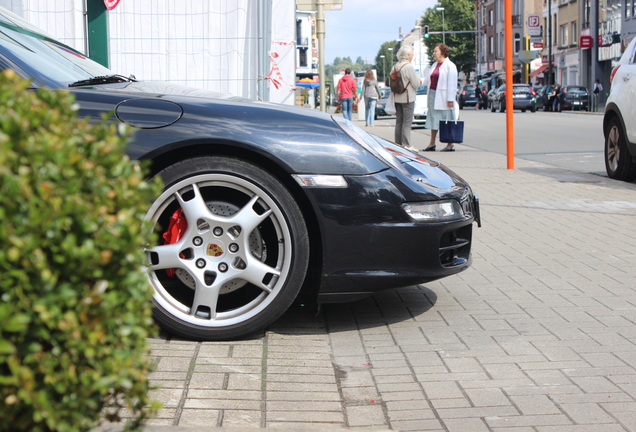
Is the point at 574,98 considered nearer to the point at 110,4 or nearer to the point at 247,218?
the point at 110,4

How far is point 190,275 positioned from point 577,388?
1.78m

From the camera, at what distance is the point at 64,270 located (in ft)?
5.32

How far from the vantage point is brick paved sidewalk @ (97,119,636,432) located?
9.79ft

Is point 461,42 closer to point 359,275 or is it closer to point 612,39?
point 612,39

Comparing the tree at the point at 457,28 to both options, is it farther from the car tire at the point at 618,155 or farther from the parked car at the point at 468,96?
the car tire at the point at 618,155

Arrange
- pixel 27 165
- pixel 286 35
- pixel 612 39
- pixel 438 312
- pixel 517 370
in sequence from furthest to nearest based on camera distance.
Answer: pixel 612 39, pixel 286 35, pixel 438 312, pixel 517 370, pixel 27 165

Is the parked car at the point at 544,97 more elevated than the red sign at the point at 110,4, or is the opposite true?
the parked car at the point at 544,97

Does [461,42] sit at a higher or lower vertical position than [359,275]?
higher

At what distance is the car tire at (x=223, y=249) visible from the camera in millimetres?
3707

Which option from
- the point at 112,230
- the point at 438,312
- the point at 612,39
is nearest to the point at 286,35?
the point at 438,312

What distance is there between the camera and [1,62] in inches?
145

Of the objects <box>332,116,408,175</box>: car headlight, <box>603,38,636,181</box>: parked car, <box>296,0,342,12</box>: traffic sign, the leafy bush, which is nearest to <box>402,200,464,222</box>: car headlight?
<box>332,116,408,175</box>: car headlight

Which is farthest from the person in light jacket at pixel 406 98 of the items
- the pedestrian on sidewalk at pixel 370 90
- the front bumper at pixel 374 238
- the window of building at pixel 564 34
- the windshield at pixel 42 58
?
the window of building at pixel 564 34

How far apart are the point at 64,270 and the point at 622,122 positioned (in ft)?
30.7
